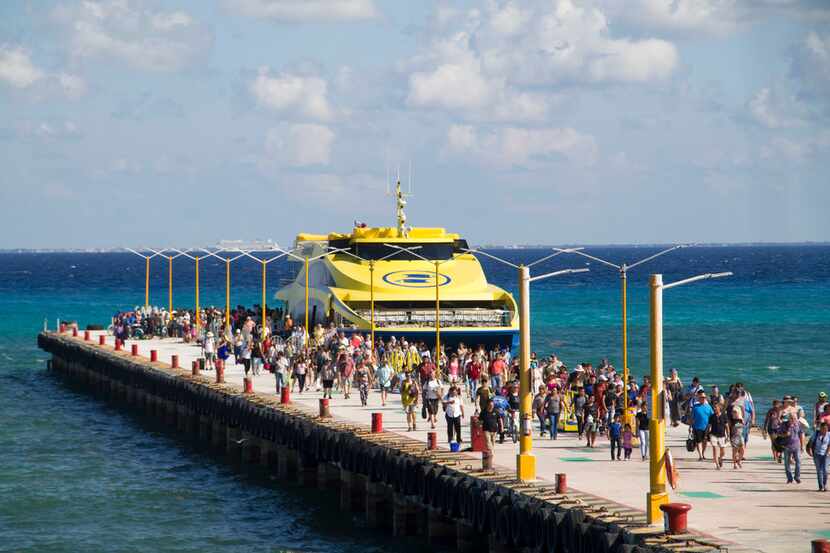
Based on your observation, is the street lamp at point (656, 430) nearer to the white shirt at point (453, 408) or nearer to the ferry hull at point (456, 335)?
the white shirt at point (453, 408)

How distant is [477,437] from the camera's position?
2948 cm

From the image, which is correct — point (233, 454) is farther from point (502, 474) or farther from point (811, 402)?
point (811, 402)

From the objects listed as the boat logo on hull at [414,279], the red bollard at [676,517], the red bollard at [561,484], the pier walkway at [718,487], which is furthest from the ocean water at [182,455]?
the boat logo on hull at [414,279]

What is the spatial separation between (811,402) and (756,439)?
86.4 feet

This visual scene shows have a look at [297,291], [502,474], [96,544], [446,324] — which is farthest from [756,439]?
[297,291]

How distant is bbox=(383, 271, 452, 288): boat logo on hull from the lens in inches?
2243

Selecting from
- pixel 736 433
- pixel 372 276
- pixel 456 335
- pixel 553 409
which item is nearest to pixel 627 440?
pixel 736 433

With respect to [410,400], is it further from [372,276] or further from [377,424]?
[372,276]

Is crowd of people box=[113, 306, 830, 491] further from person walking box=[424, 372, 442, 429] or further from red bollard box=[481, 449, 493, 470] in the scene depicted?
red bollard box=[481, 449, 493, 470]

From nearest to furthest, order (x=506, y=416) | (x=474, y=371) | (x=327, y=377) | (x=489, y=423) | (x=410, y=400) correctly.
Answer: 1. (x=489, y=423)
2. (x=506, y=416)
3. (x=410, y=400)
4. (x=327, y=377)
5. (x=474, y=371)

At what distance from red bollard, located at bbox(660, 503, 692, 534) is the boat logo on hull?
36.1 metres

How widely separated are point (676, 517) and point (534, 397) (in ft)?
46.6

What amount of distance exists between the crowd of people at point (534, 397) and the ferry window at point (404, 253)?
16.5 feet

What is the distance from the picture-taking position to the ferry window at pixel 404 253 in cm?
6000
